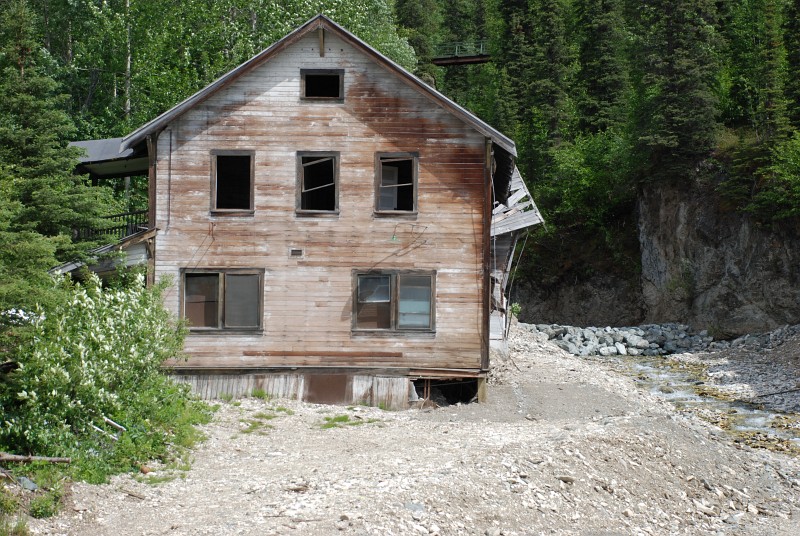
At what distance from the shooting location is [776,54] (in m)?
48.3

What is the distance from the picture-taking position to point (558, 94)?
64.8 metres

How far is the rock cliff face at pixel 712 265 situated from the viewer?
45.6m

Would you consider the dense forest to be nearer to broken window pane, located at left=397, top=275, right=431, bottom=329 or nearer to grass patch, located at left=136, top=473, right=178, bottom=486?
broken window pane, located at left=397, top=275, right=431, bottom=329

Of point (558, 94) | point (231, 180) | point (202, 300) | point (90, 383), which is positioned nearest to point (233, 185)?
point (231, 180)

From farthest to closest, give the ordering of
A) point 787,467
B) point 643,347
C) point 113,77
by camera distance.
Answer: point 113,77 → point 643,347 → point 787,467

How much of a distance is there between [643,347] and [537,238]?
19.0 metres

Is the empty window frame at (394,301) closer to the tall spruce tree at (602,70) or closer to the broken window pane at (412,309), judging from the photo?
the broken window pane at (412,309)

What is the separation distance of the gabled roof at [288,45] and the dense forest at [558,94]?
5.30 metres

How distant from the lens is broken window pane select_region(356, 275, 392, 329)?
23109 mm

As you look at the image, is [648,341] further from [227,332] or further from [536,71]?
[536,71]

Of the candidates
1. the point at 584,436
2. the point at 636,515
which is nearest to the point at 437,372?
the point at 584,436

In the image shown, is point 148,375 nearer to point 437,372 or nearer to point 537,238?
point 437,372

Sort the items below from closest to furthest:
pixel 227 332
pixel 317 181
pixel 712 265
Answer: pixel 227 332
pixel 317 181
pixel 712 265

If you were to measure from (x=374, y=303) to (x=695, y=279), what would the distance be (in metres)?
32.1
